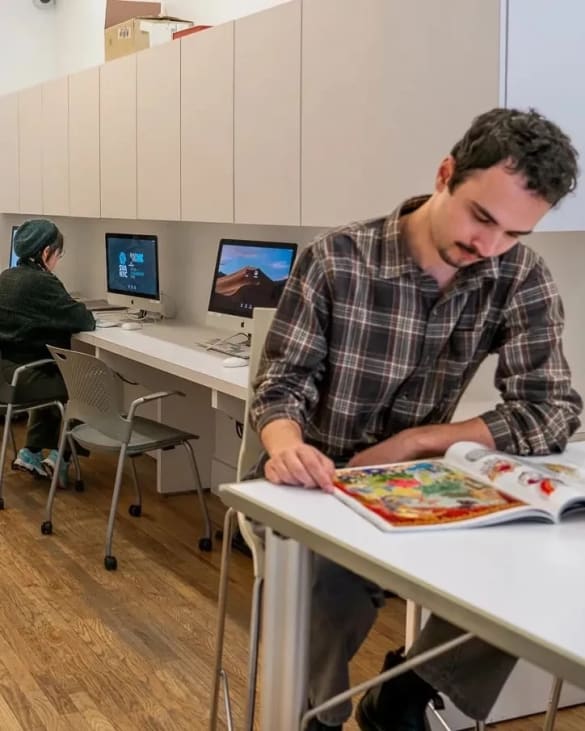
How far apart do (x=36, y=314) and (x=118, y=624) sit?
1.63 meters

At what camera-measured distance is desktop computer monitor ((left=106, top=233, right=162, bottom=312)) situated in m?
4.82

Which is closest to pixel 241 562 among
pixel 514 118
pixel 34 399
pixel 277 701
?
pixel 34 399

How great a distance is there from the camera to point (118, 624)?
300cm

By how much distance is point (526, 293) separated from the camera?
1.85 metres

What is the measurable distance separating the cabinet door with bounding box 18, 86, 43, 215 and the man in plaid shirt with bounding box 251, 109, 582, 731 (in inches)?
162

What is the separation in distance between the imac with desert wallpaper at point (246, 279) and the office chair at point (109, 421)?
49 cm

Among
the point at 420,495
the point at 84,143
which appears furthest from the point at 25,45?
the point at 420,495

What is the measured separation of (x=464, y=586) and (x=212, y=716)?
3.48ft

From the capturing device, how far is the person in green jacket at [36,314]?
4176 millimetres

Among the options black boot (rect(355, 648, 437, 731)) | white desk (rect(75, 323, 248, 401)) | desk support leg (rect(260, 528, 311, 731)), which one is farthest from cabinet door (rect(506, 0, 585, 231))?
desk support leg (rect(260, 528, 311, 731))

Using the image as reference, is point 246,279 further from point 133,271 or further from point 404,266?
point 404,266

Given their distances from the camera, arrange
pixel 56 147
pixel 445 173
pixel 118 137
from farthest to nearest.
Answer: pixel 56 147 → pixel 118 137 → pixel 445 173

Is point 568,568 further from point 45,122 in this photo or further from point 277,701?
point 45,122

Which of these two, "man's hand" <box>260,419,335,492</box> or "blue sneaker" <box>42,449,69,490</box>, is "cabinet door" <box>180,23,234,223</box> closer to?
"blue sneaker" <box>42,449,69,490</box>
